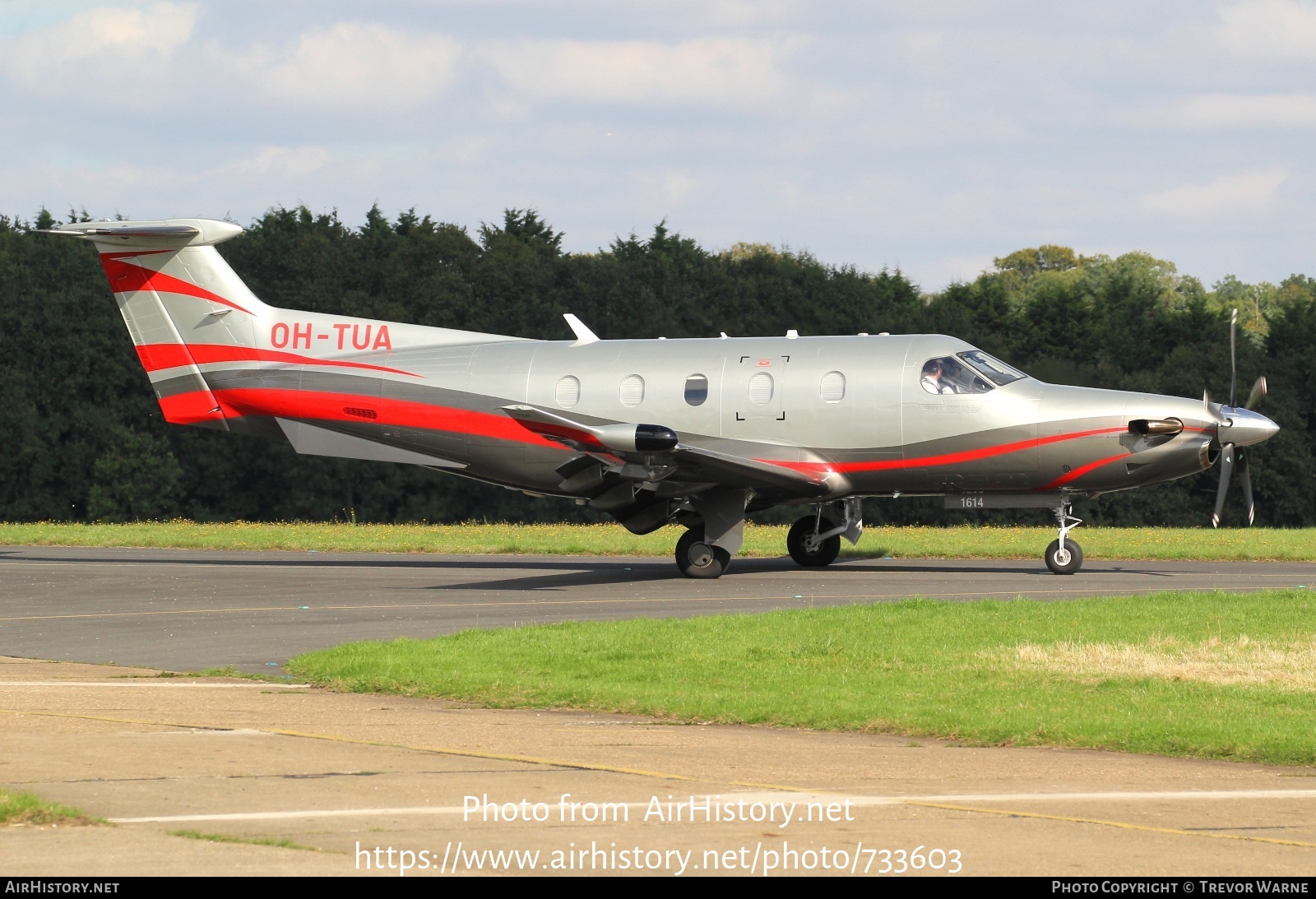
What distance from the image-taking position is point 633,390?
26.0m

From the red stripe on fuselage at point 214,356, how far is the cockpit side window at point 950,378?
9.44m

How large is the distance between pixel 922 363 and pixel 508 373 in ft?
23.8

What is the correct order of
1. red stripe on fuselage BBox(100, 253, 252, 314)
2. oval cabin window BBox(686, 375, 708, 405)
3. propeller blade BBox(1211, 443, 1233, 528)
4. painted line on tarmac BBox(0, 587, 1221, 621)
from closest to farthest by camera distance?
painted line on tarmac BBox(0, 587, 1221, 621)
propeller blade BBox(1211, 443, 1233, 528)
oval cabin window BBox(686, 375, 708, 405)
red stripe on fuselage BBox(100, 253, 252, 314)

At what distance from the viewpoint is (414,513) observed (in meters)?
68.9

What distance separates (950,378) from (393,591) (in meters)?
9.55

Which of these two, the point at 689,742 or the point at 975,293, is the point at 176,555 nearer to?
the point at 689,742

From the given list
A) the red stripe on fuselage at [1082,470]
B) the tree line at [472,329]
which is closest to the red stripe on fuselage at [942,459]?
the red stripe on fuselage at [1082,470]

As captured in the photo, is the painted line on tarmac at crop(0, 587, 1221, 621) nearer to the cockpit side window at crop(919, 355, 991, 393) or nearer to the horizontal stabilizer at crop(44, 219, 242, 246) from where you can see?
the cockpit side window at crop(919, 355, 991, 393)

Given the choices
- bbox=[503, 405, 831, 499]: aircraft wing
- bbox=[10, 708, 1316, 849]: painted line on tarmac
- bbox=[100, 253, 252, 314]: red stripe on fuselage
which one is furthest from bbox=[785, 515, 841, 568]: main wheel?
bbox=[10, 708, 1316, 849]: painted line on tarmac

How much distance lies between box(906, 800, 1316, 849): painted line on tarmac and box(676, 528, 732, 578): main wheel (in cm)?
1658

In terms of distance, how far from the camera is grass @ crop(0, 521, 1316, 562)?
97.5 feet

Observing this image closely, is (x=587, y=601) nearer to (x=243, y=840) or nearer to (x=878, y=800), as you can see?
(x=878, y=800)

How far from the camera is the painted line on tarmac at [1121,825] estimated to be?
7.07m

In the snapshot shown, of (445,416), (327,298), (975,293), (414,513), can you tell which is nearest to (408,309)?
(327,298)
